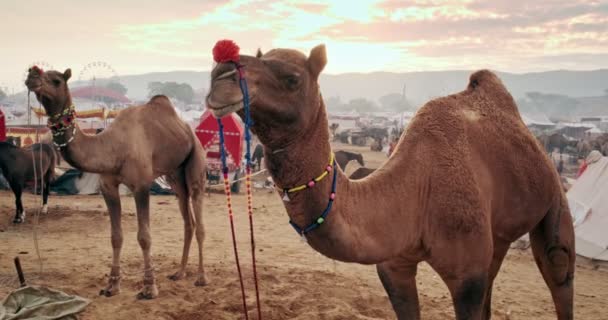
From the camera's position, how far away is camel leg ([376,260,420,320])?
3.38m

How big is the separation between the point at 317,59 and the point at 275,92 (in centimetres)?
28

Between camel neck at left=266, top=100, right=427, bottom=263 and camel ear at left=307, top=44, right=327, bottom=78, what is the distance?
0.25 metres

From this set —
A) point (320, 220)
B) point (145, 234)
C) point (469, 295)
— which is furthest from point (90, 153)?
point (469, 295)

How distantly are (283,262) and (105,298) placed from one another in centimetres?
261

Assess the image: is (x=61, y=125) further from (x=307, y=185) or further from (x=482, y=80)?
(x=482, y=80)

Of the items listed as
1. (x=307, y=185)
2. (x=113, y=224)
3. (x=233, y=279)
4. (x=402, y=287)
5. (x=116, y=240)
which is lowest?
(x=233, y=279)

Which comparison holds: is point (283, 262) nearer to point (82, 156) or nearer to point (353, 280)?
point (353, 280)

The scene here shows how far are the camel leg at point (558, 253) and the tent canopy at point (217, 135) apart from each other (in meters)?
9.49

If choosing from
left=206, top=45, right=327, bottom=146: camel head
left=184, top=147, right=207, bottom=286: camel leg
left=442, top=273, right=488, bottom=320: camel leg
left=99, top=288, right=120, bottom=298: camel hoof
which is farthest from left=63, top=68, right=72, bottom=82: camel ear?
left=442, top=273, right=488, bottom=320: camel leg

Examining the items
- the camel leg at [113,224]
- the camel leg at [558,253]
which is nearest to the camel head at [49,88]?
the camel leg at [113,224]

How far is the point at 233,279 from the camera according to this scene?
632 centimetres

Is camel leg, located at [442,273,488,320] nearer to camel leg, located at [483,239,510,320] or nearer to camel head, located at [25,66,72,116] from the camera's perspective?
camel leg, located at [483,239,510,320]

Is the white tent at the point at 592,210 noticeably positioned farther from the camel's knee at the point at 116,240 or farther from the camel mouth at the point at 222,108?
the camel mouth at the point at 222,108

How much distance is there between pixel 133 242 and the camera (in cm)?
834
